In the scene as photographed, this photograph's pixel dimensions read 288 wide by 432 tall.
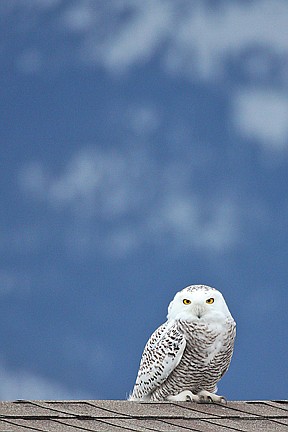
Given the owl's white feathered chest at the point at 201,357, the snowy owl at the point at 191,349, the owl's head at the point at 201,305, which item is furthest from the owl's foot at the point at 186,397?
the owl's head at the point at 201,305

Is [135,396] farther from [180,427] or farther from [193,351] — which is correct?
[180,427]

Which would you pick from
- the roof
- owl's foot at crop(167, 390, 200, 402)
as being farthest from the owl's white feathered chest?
the roof

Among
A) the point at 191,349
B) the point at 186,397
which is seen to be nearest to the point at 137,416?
the point at 186,397

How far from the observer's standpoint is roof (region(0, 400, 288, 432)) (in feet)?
14.7

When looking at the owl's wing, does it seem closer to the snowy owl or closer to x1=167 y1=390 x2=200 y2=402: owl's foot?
the snowy owl

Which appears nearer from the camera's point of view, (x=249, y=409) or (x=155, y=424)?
(x=155, y=424)

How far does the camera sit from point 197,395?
18.2 feet

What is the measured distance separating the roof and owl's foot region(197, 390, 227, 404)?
56 mm

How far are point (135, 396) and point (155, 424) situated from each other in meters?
1.16

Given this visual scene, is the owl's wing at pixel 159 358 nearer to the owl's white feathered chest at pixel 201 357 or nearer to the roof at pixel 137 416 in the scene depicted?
the owl's white feathered chest at pixel 201 357

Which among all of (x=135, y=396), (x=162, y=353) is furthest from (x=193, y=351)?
(x=135, y=396)

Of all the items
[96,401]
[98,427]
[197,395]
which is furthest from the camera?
[197,395]

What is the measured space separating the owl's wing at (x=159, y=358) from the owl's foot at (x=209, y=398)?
0.79 ft

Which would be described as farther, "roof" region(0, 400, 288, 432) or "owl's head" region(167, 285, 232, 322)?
"owl's head" region(167, 285, 232, 322)
